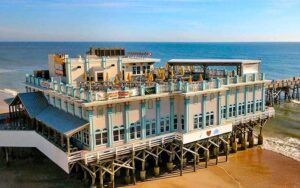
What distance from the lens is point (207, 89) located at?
3288 centimetres

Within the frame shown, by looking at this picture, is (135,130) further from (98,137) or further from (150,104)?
(98,137)

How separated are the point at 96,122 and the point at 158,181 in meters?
8.23

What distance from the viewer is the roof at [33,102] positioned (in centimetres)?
3341

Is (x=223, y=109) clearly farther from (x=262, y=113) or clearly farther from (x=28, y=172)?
(x=28, y=172)

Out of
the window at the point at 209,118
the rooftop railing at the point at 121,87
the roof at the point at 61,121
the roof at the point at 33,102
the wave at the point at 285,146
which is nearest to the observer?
the roof at the point at 61,121

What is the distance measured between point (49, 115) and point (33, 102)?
164 inches

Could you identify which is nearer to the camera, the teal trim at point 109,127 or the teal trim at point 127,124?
the teal trim at point 109,127

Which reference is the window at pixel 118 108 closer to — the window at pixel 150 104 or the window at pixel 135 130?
the window at pixel 135 130

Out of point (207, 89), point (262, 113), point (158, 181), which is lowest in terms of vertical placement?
point (158, 181)

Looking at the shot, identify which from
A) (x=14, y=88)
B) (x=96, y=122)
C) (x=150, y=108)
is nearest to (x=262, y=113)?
(x=150, y=108)

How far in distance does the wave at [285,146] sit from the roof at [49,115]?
79.1 feet

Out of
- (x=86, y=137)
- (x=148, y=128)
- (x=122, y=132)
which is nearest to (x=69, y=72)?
(x=86, y=137)

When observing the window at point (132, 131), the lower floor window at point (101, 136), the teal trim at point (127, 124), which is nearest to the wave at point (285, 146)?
the window at point (132, 131)

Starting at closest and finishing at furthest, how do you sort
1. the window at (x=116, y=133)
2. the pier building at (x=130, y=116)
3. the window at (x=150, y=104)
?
the pier building at (x=130, y=116) → the window at (x=116, y=133) → the window at (x=150, y=104)
